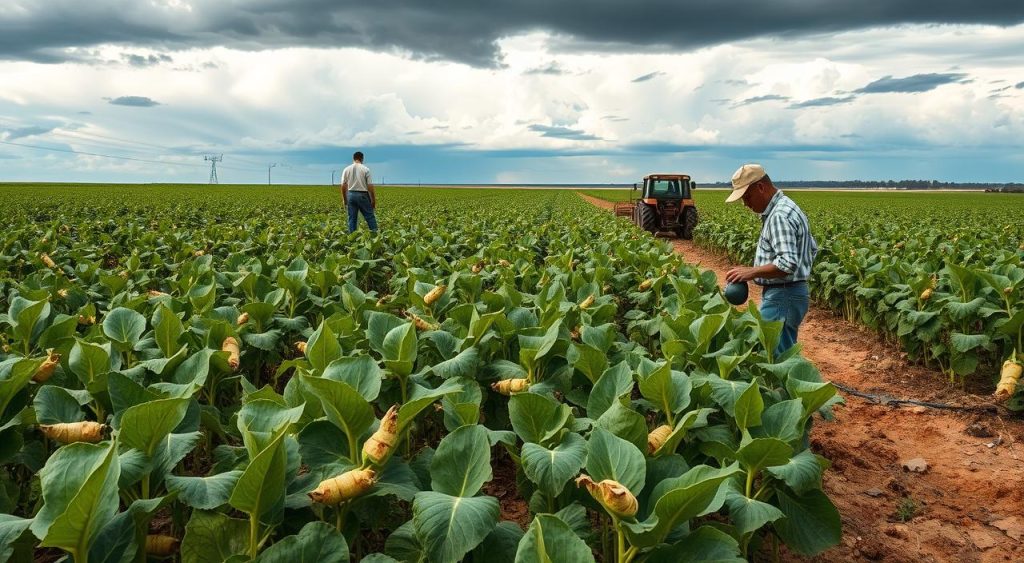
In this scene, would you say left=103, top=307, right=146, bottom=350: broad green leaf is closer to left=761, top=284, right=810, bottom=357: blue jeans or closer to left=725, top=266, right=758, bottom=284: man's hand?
left=725, top=266, right=758, bottom=284: man's hand

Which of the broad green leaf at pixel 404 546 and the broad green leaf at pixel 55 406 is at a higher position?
the broad green leaf at pixel 55 406

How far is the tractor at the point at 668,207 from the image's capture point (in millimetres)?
22000

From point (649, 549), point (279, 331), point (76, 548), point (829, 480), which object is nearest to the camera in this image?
point (76, 548)

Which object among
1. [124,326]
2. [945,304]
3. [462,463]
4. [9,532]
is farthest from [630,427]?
[945,304]

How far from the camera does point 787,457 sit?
2447 millimetres

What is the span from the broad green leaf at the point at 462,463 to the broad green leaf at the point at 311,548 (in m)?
0.33

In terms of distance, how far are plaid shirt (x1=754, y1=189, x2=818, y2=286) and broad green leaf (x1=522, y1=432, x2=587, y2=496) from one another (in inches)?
150

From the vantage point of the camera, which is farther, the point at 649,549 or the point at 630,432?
the point at 630,432

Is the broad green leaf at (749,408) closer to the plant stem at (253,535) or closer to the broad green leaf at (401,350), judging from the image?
the broad green leaf at (401,350)

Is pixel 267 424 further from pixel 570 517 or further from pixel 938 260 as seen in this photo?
pixel 938 260

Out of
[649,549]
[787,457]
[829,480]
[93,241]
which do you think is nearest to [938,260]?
[829,480]

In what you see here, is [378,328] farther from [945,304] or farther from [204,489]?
[945,304]

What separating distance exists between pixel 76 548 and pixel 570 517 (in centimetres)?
A: 146

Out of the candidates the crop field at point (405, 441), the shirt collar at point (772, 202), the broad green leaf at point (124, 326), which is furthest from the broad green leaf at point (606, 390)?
the shirt collar at point (772, 202)
